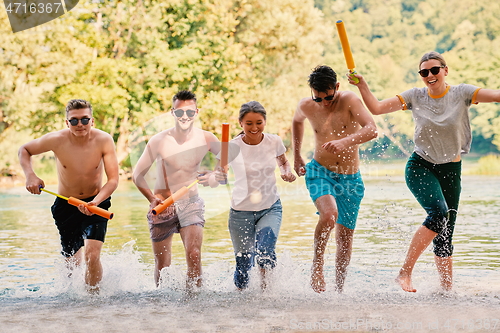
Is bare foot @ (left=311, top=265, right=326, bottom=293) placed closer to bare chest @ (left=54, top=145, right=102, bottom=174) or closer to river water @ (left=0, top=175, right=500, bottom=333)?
river water @ (left=0, top=175, right=500, bottom=333)

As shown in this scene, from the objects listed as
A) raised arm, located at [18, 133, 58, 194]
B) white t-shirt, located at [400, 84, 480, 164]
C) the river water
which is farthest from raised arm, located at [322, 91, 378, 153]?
raised arm, located at [18, 133, 58, 194]

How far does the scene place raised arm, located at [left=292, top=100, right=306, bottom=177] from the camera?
613 centimetres

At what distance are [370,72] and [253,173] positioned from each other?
5615 cm

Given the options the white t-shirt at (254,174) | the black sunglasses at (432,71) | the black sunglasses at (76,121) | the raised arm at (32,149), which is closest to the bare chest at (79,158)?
the raised arm at (32,149)

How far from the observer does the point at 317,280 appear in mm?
5859

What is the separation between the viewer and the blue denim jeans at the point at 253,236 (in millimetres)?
5820

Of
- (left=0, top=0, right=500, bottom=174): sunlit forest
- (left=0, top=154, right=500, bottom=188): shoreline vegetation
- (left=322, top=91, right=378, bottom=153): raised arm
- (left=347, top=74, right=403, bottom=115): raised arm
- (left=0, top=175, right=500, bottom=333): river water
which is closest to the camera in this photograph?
(left=0, top=175, right=500, bottom=333): river water

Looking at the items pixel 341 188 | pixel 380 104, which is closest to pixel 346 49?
pixel 380 104

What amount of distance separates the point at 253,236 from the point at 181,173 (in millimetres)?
870

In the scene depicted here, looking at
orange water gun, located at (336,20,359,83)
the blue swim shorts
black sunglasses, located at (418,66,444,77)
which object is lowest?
the blue swim shorts

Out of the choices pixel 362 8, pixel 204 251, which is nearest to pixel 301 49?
pixel 204 251

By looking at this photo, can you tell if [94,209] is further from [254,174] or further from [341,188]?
[341,188]

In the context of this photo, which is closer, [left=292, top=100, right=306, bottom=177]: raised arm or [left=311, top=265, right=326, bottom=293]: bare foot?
[left=311, top=265, right=326, bottom=293]: bare foot

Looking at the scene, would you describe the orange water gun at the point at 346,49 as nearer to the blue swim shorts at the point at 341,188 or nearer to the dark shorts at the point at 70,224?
the blue swim shorts at the point at 341,188
